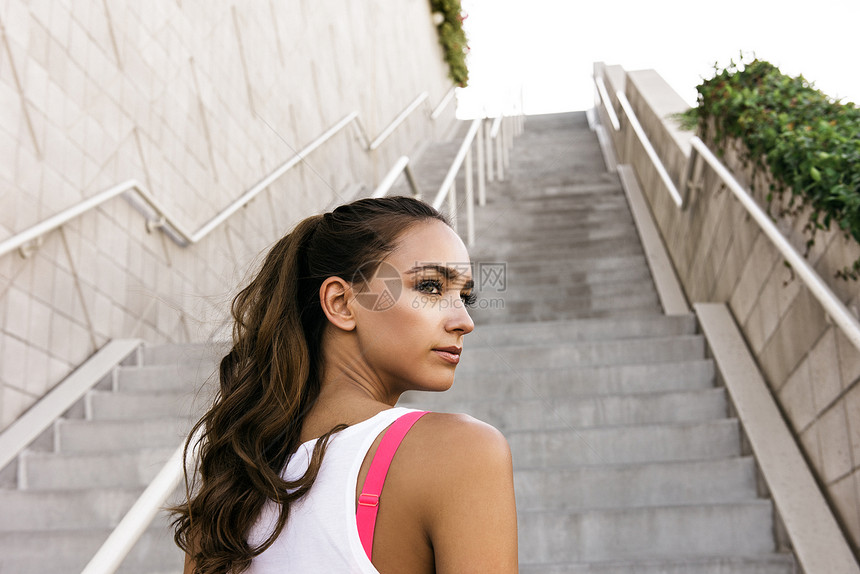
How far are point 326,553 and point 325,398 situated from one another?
203mm

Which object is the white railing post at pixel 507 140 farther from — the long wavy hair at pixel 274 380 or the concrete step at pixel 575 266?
the long wavy hair at pixel 274 380

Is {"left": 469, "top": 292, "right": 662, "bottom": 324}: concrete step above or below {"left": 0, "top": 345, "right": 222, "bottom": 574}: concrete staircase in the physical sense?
below

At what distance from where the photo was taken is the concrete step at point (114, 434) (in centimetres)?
286

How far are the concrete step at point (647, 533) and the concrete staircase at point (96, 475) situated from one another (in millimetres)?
1139

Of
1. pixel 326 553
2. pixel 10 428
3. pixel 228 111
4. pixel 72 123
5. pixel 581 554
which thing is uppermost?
pixel 326 553

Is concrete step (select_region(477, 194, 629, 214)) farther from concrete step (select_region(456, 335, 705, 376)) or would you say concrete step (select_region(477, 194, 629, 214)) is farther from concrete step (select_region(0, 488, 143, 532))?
concrete step (select_region(0, 488, 143, 532))

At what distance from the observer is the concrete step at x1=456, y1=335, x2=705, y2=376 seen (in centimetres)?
331

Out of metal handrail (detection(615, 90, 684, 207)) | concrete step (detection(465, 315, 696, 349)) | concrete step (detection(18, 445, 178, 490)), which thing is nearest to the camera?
concrete step (detection(18, 445, 178, 490))

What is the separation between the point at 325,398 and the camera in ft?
2.93

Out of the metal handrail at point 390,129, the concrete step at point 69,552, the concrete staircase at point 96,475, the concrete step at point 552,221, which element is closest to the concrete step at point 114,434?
the concrete staircase at point 96,475

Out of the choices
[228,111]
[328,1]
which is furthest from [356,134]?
[228,111]

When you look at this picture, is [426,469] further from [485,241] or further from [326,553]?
[485,241]

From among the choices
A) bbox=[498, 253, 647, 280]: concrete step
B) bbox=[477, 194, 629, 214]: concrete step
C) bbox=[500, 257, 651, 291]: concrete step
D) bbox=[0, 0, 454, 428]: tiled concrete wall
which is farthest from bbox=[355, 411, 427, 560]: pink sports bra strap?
bbox=[477, 194, 629, 214]: concrete step

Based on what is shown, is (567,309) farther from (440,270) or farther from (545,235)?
(440,270)
